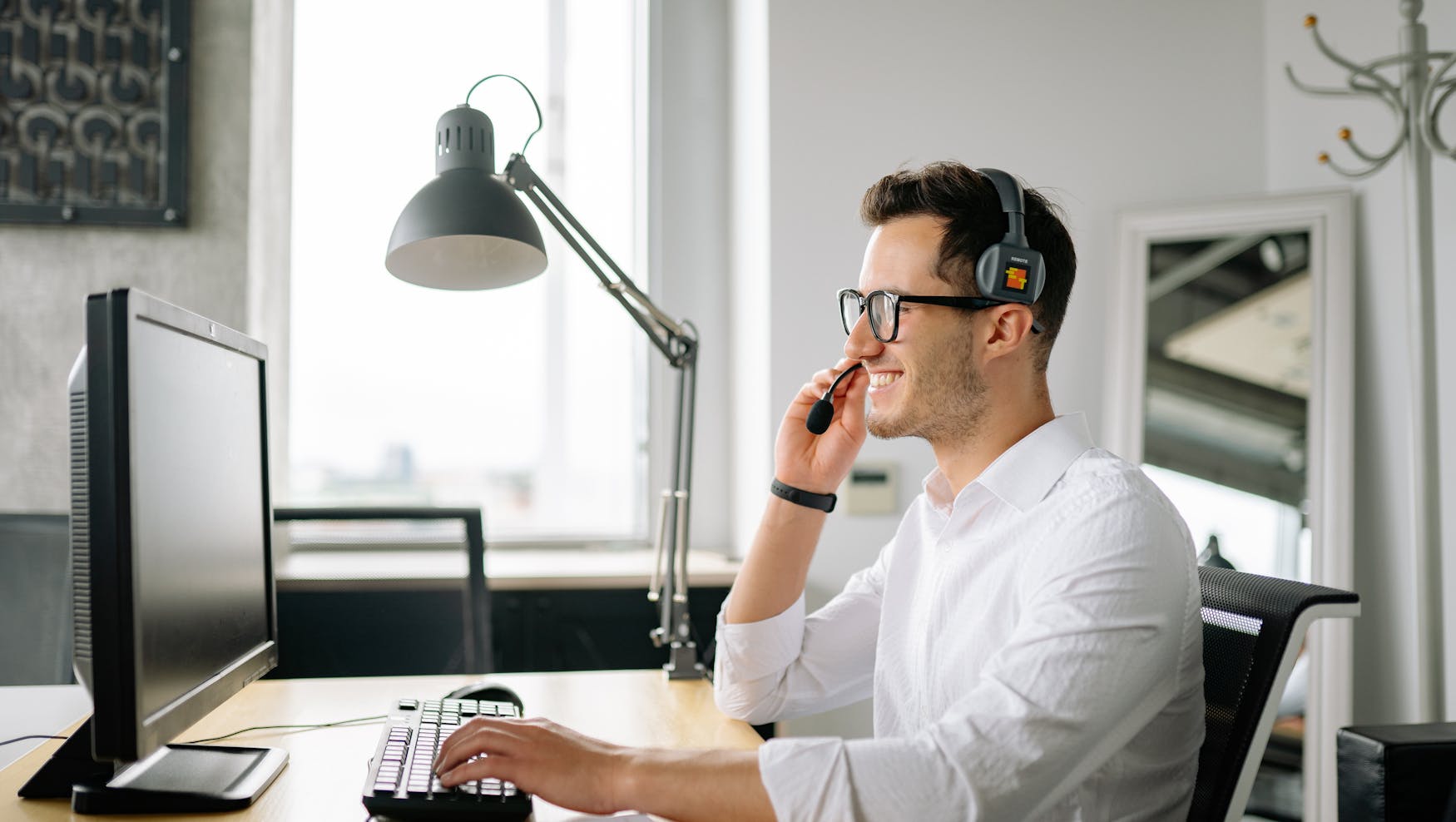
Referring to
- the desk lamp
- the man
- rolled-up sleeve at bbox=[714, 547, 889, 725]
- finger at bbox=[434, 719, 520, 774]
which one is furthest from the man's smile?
finger at bbox=[434, 719, 520, 774]

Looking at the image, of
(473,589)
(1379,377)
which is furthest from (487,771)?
(1379,377)

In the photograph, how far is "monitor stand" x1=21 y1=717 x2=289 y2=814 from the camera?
0.92 m

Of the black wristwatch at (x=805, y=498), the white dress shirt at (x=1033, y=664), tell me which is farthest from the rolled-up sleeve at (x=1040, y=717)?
the black wristwatch at (x=805, y=498)

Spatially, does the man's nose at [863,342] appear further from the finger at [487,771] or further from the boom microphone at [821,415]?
the finger at [487,771]

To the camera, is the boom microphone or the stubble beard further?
the boom microphone

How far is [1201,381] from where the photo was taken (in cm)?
241

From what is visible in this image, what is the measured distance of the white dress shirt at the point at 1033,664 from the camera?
82 cm

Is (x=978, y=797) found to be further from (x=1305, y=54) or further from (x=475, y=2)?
(x=475, y=2)

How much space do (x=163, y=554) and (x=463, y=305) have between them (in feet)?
6.41

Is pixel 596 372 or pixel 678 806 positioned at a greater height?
pixel 596 372

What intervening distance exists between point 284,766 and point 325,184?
198 cm

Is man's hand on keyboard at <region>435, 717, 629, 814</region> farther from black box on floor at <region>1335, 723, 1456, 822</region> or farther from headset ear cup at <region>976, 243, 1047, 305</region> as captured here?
black box on floor at <region>1335, 723, 1456, 822</region>

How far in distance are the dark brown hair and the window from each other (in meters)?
1.67

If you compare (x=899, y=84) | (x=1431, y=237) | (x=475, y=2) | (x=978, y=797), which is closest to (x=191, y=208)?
(x=475, y=2)
